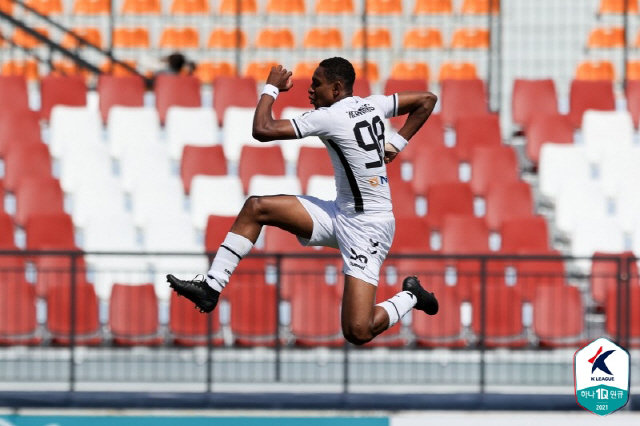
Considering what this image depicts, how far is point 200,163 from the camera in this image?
48.0 feet

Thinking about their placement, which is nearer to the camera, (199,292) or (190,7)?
(199,292)

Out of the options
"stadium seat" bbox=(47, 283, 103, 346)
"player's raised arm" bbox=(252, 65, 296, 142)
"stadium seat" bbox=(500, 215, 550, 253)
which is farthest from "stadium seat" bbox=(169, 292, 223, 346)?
"player's raised arm" bbox=(252, 65, 296, 142)

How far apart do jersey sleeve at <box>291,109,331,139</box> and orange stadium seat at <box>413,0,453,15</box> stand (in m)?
11.4

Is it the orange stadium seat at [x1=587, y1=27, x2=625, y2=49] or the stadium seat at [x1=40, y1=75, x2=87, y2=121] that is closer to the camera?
the stadium seat at [x1=40, y1=75, x2=87, y2=121]

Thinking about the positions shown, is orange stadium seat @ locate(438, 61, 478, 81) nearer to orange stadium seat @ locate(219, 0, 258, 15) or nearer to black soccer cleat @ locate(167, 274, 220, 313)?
orange stadium seat @ locate(219, 0, 258, 15)

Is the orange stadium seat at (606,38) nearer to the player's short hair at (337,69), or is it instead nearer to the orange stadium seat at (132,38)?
the orange stadium seat at (132,38)

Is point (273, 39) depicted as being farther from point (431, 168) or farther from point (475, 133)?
point (431, 168)

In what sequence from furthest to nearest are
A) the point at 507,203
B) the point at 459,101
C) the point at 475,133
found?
the point at 459,101 → the point at 475,133 → the point at 507,203

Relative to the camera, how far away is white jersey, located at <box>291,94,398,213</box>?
26.5ft

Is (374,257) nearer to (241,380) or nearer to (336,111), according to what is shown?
(336,111)

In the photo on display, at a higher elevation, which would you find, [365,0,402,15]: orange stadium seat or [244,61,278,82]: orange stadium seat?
[365,0,402,15]: orange stadium seat

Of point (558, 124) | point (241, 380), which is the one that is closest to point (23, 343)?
point (241, 380)

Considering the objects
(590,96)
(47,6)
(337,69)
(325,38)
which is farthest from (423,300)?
(47,6)

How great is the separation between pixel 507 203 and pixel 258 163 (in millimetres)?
2639
